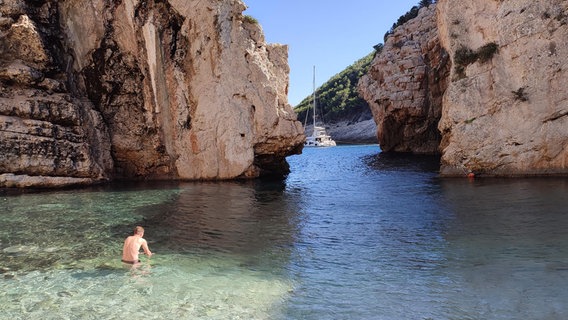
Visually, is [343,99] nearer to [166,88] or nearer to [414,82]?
[414,82]

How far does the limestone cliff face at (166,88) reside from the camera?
24266mm

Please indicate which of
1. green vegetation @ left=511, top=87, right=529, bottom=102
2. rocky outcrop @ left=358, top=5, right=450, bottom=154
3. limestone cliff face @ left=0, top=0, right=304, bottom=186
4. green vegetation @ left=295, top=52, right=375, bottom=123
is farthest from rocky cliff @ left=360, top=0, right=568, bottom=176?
green vegetation @ left=295, top=52, right=375, bottom=123

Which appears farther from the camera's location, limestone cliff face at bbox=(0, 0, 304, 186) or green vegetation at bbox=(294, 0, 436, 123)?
green vegetation at bbox=(294, 0, 436, 123)

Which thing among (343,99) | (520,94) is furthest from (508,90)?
(343,99)

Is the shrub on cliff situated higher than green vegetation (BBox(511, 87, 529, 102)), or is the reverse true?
the shrub on cliff

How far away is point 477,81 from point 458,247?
1654 cm

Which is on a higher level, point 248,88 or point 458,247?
point 248,88

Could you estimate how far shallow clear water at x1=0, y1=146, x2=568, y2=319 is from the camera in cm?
669

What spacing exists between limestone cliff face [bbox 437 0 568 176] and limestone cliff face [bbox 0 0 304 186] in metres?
9.92

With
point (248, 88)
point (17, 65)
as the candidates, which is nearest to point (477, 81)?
point (248, 88)

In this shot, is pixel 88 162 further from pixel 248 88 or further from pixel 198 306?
pixel 198 306

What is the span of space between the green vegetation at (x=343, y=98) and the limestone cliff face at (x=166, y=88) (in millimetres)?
73675

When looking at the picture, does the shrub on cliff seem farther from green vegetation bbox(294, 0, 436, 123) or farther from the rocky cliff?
the rocky cliff

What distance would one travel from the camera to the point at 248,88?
82.8 ft
